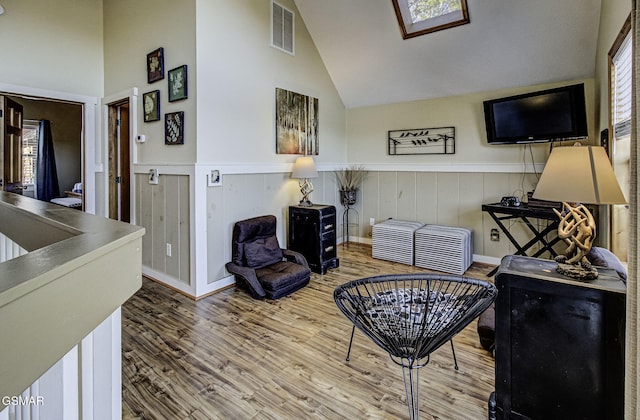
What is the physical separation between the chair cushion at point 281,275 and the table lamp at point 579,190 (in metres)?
2.34

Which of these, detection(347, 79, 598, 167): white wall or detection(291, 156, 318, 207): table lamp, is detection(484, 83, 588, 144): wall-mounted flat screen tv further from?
detection(291, 156, 318, 207): table lamp

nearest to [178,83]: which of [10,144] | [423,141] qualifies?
[10,144]

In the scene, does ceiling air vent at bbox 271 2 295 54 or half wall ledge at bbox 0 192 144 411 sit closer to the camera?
half wall ledge at bbox 0 192 144 411

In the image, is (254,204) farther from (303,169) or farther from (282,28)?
(282,28)

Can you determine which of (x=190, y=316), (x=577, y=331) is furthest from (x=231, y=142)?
(x=577, y=331)

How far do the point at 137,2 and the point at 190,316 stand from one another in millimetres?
3663

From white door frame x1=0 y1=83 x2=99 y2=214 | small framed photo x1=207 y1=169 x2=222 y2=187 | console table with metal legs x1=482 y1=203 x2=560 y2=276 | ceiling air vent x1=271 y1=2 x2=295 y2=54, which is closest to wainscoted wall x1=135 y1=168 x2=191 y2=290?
small framed photo x1=207 y1=169 x2=222 y2=187

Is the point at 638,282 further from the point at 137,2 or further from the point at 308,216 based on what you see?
the point at 137,2

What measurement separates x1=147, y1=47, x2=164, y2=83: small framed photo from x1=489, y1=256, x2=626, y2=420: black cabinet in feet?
12.2

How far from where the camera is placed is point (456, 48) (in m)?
4.00

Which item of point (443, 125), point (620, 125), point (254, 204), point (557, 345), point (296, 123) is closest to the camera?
point (557, 345)

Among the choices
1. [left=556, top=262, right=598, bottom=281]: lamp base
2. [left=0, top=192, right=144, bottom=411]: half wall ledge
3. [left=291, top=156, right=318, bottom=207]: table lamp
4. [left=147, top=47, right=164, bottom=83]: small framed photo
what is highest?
[left=147, top=47, right=164, bottom=83]: small framed photo

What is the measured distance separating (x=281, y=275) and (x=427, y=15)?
3301 mm

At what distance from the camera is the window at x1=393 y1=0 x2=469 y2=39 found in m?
3.68
